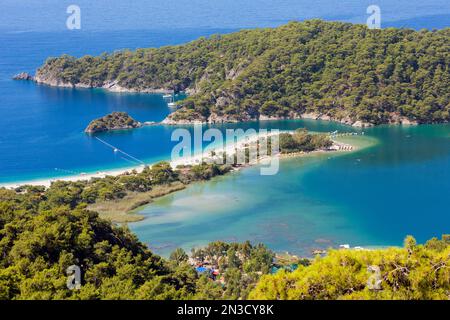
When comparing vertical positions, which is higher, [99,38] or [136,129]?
[99,38]

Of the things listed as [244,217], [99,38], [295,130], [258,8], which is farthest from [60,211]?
[258,8]

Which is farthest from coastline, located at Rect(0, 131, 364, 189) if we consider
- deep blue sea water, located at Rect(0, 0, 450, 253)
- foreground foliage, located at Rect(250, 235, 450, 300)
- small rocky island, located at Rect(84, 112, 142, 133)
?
foreground foliage, located at Rect(250, 235, 450, 300)

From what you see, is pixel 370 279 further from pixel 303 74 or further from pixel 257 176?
pixel 303 74

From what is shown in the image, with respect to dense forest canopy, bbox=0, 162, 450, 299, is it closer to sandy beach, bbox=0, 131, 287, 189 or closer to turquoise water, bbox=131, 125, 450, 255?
turquoise water, bbox=131, 125, 450, 255

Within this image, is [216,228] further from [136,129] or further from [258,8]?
[258,8]

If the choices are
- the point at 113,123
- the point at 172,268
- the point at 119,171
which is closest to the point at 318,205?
the point at 172,268

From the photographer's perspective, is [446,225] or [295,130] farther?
[295,130]
